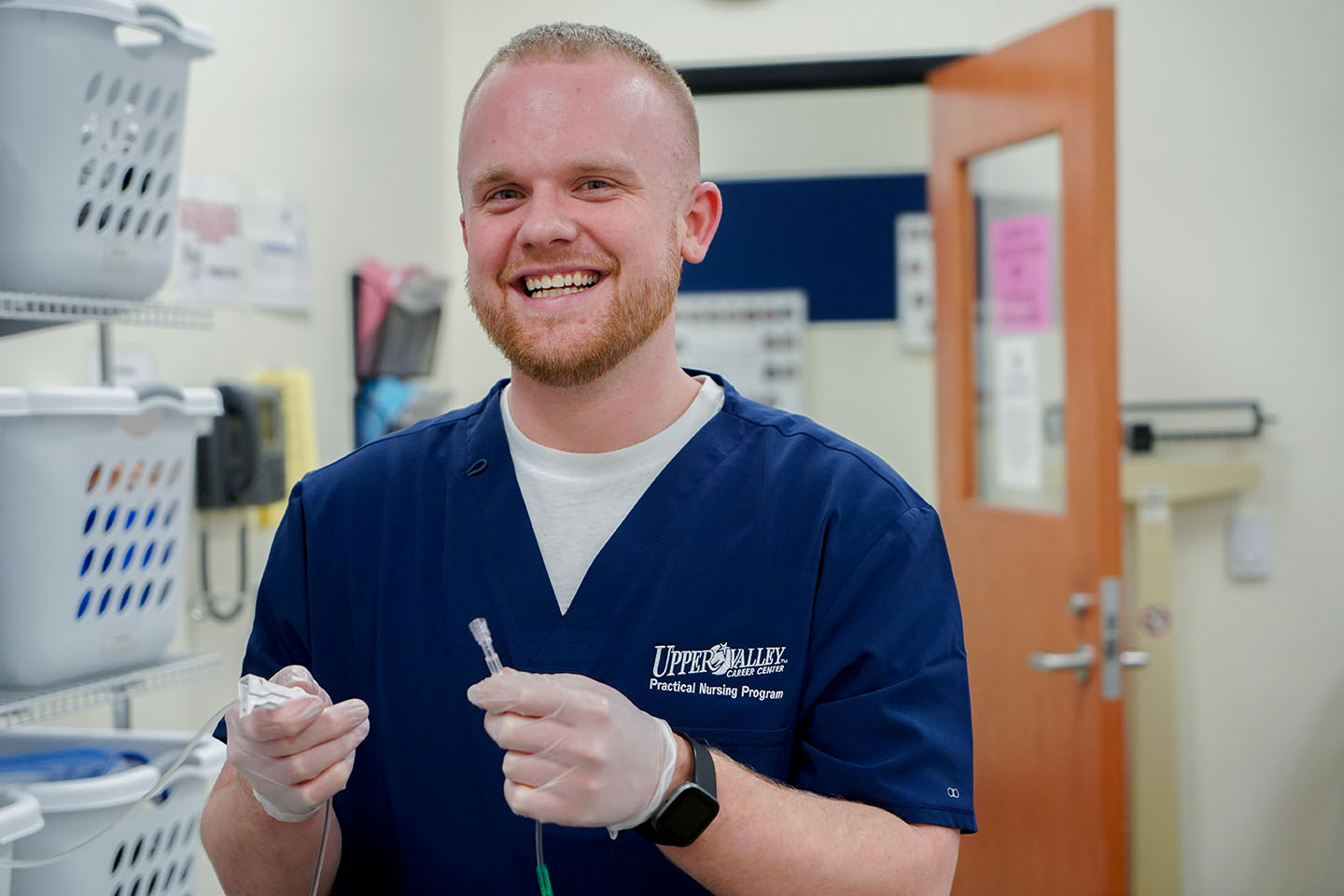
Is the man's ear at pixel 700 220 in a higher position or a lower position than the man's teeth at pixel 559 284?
higher

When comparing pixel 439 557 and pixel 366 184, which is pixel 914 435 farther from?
pixel 439 557

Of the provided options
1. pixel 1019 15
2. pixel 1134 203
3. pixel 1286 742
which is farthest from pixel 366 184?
pixel 1286 742

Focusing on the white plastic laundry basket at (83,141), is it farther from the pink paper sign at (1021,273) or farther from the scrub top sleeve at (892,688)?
the pink paper sign at (1021,273)

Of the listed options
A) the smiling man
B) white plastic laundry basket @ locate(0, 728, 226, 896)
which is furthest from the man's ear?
white plastic laundry basket @ locate(0, 728, 226, 896)

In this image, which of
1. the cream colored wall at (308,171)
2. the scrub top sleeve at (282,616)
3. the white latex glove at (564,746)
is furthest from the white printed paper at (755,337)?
the white latex glove at (564,746)

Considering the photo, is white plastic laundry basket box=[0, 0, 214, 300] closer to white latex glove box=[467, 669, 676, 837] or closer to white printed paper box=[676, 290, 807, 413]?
white latex glove box=[467, 669, 676, 837]

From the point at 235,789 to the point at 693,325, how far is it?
10.5 ft

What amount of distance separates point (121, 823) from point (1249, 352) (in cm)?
254

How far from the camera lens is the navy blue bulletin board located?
4141mm

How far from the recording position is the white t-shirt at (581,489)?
122 cm

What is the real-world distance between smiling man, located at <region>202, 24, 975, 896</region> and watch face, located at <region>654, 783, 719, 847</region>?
0.10m

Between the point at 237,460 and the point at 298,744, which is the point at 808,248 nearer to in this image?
the point at 237,460

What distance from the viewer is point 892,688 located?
3.65 ft

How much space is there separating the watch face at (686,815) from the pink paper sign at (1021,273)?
185 centimetres
